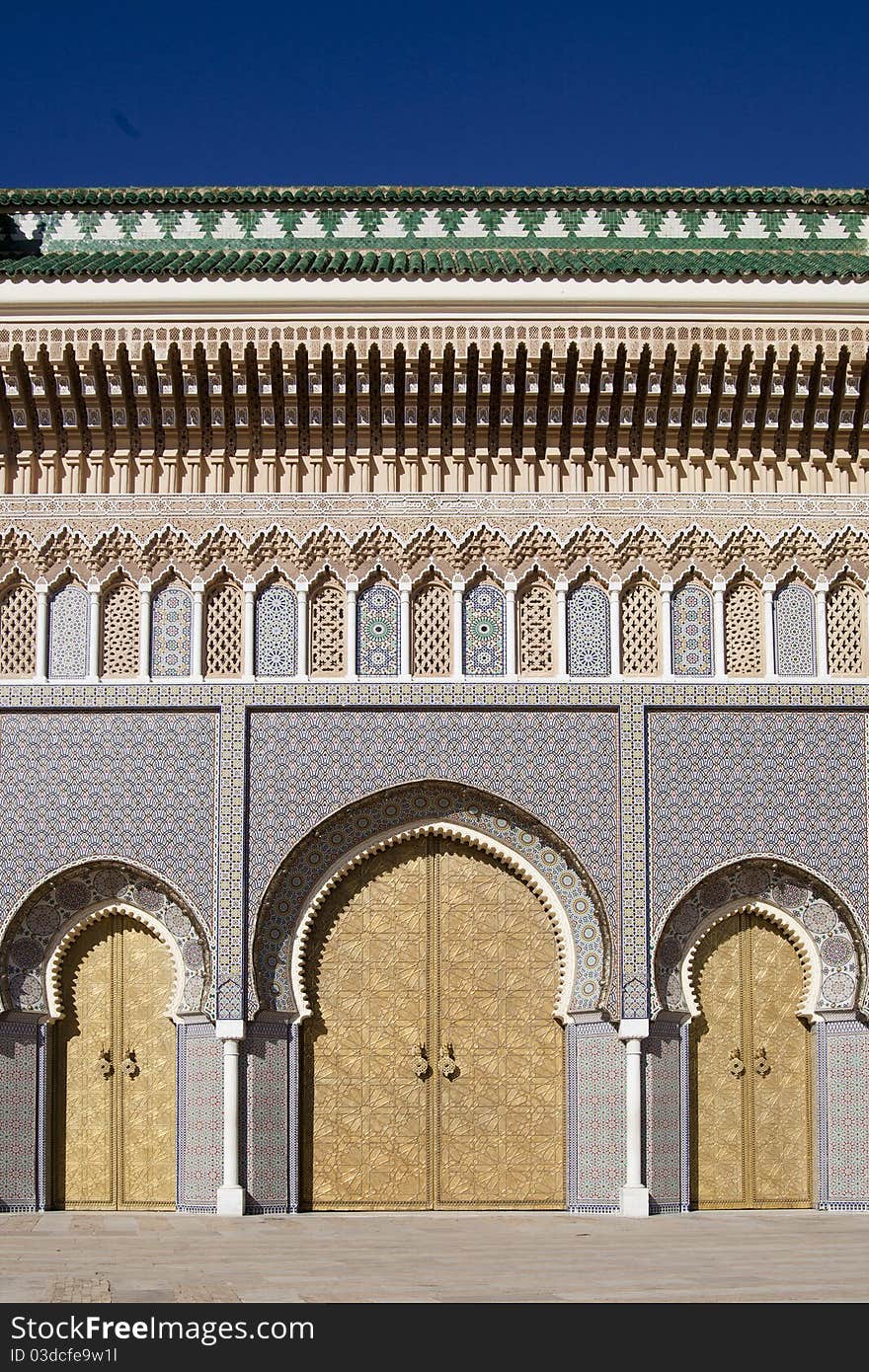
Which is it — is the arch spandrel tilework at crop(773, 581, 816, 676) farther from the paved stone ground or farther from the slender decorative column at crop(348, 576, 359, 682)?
the paved stone ground

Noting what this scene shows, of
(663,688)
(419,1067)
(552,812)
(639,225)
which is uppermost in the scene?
(639,225)

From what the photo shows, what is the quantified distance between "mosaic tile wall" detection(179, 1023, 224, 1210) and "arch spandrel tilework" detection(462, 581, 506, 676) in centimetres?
160

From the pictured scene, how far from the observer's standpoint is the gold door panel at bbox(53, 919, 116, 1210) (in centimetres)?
644

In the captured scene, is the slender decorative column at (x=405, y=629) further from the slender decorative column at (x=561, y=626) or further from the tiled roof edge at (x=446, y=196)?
the tiled roof edge at (x=446, y=196)

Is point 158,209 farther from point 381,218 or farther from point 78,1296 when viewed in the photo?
point 78,1296

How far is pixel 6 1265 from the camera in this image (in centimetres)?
473

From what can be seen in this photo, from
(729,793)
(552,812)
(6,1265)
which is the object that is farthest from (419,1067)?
(6,1265)

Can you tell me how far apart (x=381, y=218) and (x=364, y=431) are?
1.50 metres

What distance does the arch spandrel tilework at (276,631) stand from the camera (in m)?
6.64

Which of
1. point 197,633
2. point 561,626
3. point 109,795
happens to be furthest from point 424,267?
point 109,795

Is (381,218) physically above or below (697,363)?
above

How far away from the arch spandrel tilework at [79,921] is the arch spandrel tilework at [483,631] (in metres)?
1.36

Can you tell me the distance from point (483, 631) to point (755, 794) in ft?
3.75
